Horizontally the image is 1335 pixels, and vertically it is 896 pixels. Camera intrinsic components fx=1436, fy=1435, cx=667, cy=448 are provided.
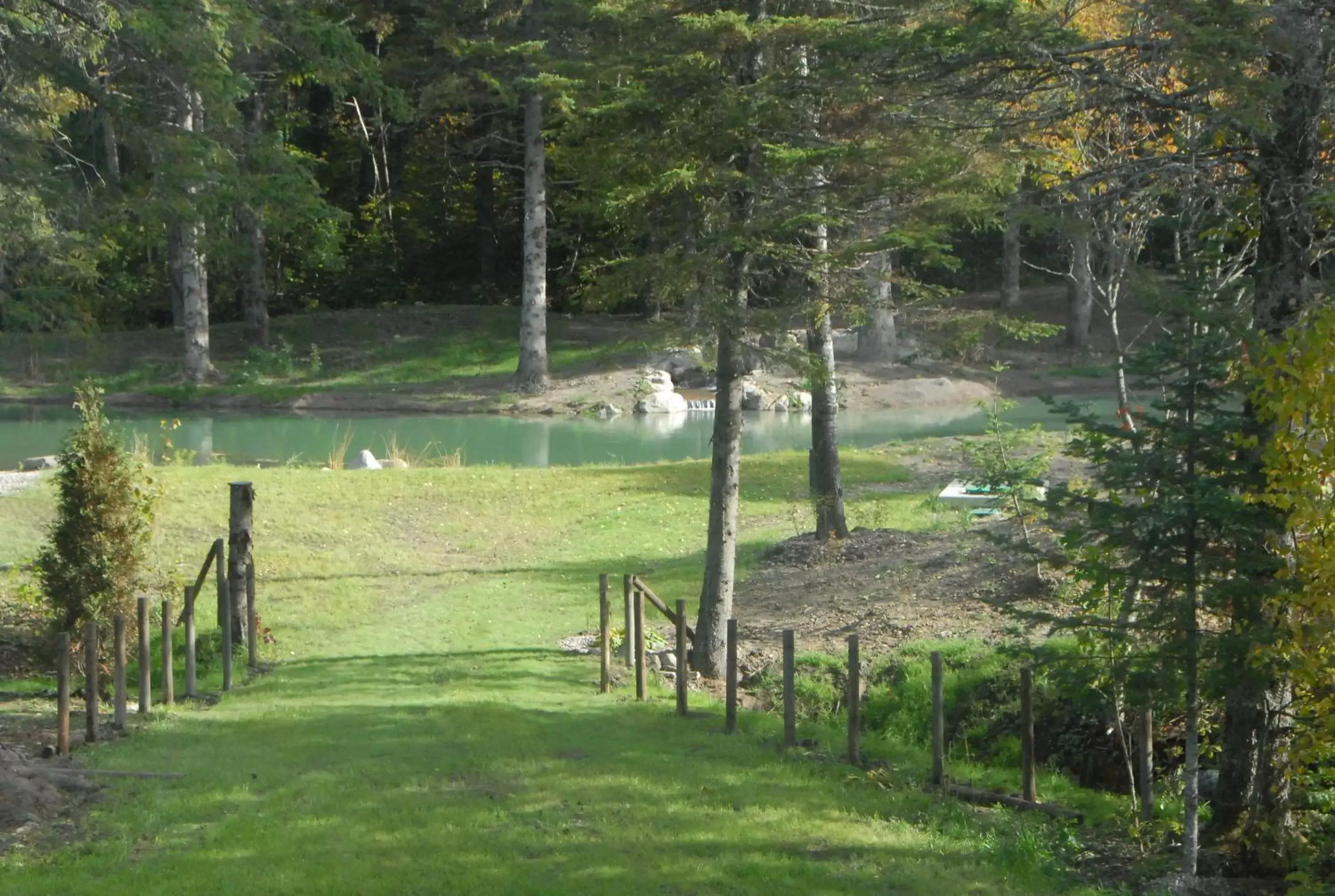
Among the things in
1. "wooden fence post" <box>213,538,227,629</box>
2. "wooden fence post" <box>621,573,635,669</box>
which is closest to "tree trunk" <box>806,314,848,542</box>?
"wooden fence post" <box>621,573,635,669</box>

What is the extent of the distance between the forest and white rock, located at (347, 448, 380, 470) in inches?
239

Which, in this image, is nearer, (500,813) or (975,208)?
(500,813)

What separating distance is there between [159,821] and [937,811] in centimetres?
468

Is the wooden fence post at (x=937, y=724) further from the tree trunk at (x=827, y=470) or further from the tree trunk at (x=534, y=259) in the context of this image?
the tree trunk at (x=534, y=259)

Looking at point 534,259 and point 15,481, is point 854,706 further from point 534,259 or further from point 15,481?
point 534,259

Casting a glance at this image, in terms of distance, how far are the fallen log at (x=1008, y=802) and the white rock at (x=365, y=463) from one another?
16.1m

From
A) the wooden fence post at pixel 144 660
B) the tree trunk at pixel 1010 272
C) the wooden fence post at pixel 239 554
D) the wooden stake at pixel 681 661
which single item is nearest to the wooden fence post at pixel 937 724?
the wooden stake at pixel 681 661

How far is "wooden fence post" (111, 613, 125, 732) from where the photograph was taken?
9969 millimetres

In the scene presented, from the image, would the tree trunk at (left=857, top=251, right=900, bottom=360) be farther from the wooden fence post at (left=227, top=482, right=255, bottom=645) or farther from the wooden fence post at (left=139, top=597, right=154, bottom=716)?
the wooden fence post at (left=139, top=597, right=154, bottom=716)

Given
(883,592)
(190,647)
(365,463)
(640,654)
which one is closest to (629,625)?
(640,654)

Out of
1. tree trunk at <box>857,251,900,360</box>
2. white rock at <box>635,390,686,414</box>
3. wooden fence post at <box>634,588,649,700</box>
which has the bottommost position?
wooden fence post at <box>634,588,649,700</box>

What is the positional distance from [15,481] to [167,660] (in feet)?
35.8

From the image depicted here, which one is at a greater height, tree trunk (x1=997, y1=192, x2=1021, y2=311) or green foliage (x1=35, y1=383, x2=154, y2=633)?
tree trunk (x1=997, y1=192, x2=1021, y2=311)

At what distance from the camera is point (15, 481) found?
20500mm
